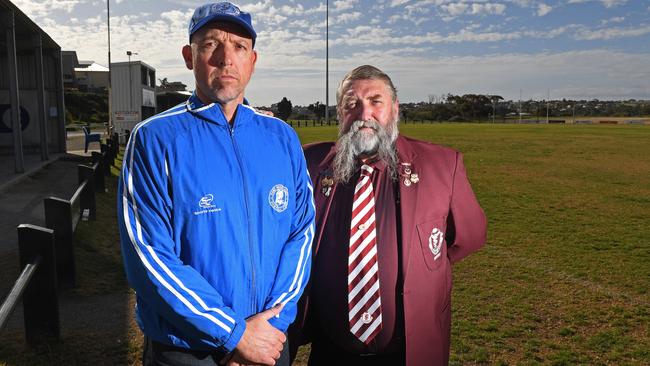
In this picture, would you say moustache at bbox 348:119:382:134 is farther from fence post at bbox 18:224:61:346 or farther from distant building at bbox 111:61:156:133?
distant building at bbox 111:61:156:133

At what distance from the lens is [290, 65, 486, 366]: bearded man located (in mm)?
2529

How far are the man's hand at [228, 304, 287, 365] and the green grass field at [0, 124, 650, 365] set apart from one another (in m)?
2.27

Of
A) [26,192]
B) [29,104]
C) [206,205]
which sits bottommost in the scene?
[26,192]

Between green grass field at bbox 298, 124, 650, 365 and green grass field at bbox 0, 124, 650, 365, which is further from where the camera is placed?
green grass field at bbox 298, 124, 650, 365

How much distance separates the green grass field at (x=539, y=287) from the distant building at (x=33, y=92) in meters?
7.74

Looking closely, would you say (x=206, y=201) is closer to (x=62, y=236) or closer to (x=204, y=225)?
(x=204, y=225)

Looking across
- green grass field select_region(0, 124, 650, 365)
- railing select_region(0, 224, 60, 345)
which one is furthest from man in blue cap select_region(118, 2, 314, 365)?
railing select_region(0, 224, 60, 345)

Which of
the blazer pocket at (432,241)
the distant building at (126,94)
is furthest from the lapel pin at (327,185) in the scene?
the distant building at (126,94)

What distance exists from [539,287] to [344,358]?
3.70 metres

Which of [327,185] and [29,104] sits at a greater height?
[29,104]

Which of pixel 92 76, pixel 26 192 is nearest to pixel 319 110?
pixel 92 76

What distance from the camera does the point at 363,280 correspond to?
2.55 meters

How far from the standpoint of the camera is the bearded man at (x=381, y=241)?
99.6 inches

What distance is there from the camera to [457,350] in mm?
4145
